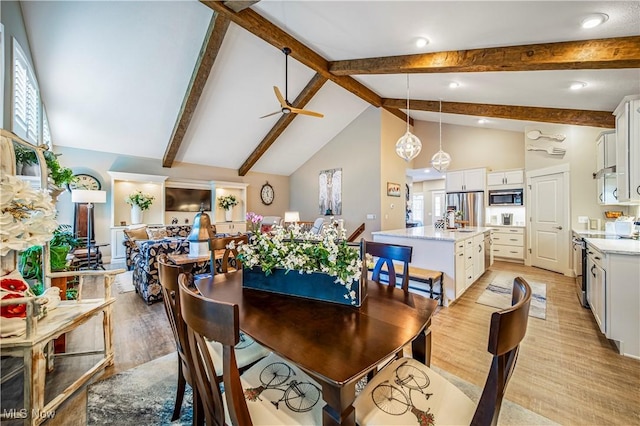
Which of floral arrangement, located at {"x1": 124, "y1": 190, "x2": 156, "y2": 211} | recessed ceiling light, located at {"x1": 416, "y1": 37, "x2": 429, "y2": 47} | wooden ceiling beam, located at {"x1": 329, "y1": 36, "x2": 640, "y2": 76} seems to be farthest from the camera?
floral arrangement, located at {"x1": 124, "y1": 190, "x2": 156, "y2": 211}

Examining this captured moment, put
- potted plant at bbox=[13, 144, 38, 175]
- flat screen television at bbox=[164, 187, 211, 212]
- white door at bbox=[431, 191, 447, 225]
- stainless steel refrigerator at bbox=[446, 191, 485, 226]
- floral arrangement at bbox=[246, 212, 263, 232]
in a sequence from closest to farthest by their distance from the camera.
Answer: floral arrangement at bbox=[246, 212, 263, 232]
potted plant at bbox=[13, 144, 38, 175]
stainless steel refrigerator at bbox=[446, 191, 485, 226]
flat screen television at bbox=[164, 187, 211, 212]
white door at bbox=[431, 191, 447, 225]

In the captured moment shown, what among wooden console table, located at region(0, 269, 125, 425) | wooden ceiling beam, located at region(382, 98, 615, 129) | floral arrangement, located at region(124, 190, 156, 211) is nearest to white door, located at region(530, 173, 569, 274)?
wooden ceiling beam, located at region(382, 98, 615, 129)

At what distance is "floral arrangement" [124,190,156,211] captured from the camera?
618 cm

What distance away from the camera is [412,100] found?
5910mm

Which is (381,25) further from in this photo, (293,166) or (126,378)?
(293,166)

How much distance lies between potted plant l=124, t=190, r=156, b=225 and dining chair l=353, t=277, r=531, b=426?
22.8ft

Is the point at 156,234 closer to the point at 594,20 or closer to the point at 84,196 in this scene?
the point at 84,196

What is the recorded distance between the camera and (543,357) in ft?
7.52

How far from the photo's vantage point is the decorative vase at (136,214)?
6.25 m

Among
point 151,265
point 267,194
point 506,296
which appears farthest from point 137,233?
point 506,296

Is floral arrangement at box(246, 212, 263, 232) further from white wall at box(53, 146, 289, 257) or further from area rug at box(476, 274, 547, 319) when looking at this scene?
white wall at box(53, 146, 289, 257)

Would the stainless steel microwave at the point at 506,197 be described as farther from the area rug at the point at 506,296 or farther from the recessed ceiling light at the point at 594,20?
the recessed ceiling light at the point at 594,20

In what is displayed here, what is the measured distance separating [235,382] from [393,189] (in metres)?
6.45

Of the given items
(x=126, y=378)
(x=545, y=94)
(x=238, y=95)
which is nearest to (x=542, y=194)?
(x=545, y=94)
